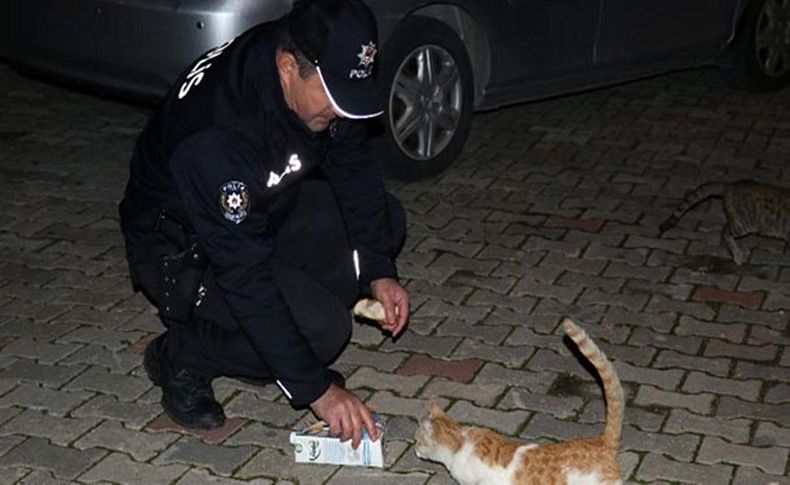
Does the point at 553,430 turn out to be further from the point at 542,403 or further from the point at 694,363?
the point at 694,363

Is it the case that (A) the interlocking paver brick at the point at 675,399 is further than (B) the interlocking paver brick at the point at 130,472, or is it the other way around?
(A) the interlocking paver brick at the point at 675,399

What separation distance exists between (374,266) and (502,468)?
1017mm

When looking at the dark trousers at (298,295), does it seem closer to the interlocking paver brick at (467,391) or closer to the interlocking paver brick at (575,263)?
the interlocking paver brick at (467,391)

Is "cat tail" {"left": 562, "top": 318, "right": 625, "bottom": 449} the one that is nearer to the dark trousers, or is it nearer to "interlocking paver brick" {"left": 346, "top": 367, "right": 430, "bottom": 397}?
the dark trousers

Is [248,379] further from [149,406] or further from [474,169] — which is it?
[474,169]

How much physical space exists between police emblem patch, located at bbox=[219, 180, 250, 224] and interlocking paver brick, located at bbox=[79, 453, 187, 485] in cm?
101

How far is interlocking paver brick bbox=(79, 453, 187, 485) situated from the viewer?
4.69 metres

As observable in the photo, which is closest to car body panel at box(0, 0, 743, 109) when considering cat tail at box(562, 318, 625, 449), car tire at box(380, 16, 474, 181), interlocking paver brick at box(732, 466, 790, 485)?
car tire at box(380, 16, 474, 181)

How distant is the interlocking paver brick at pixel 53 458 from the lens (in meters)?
4.76

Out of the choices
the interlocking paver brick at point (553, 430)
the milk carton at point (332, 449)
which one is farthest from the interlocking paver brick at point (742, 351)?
the milk carton at point (332, 449)

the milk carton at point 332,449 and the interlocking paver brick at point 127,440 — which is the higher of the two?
the milk carton at point 332,449

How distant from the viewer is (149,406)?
521cm

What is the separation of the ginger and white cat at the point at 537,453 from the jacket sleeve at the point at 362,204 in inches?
29.3

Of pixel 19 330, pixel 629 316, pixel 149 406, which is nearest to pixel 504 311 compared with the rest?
pixel 629 316
